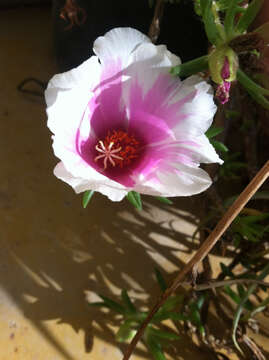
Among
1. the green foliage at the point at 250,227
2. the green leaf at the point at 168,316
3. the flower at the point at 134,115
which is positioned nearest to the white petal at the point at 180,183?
the flower at the point at 134,115

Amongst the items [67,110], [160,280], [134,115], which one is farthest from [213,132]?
[160,280]

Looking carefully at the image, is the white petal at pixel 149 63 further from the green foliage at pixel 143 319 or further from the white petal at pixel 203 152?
the green foliage at pixel 143 319

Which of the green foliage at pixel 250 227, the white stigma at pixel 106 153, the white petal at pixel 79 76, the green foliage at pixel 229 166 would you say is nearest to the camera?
the white petal at pixel 79 76

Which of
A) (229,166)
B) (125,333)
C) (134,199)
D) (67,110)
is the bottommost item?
(125,333)

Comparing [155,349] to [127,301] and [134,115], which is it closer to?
[127,301]

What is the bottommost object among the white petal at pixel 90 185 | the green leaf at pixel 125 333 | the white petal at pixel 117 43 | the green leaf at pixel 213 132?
the green leaf at pixel 125 333

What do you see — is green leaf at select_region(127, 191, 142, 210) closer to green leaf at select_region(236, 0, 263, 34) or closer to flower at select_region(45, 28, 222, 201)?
flower at select_region(45, 28, 222, 201)

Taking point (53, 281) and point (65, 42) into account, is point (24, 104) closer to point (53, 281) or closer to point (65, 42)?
point (65, 42)

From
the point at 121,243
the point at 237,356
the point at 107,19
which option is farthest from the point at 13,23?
the point at 237,356
